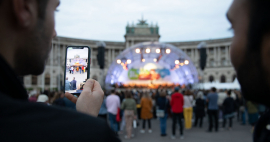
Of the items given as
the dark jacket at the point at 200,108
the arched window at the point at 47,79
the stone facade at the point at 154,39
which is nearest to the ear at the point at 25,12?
the dark jacket at the point at 200,108

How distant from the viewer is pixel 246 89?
102 cm

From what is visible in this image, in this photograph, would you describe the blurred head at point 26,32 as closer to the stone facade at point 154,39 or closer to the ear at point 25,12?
the ear at point 25,12

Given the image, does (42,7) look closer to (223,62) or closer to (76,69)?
(76,69)

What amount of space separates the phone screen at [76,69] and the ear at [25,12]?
96 cm

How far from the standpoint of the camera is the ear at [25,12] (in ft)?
2.29

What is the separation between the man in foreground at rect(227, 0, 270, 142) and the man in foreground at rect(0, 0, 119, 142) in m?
0.71

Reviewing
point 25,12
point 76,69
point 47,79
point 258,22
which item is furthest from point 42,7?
point 47,79

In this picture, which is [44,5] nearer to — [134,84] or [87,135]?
[87,135]

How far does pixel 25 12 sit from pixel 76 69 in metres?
1.04

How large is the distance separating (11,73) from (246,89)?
976mm

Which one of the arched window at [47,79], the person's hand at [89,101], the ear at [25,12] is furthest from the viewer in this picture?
the arched window at [47,79]

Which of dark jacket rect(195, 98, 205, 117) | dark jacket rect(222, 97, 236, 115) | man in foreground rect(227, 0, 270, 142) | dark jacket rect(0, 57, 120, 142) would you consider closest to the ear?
dark jacket rect(0, 57, 120, 142)

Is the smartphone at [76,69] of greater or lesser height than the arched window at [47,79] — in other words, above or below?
above

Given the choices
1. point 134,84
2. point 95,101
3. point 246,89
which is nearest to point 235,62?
point 246,89
